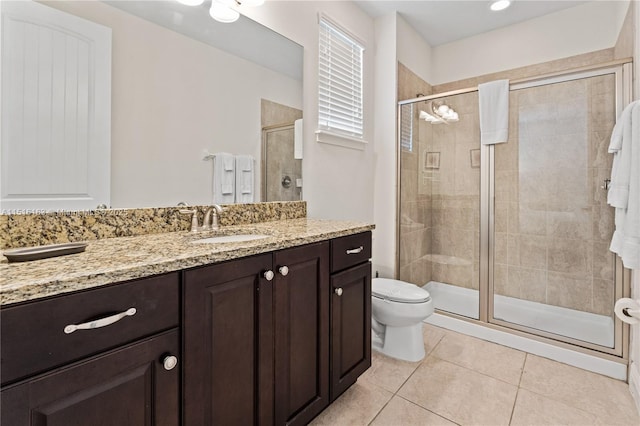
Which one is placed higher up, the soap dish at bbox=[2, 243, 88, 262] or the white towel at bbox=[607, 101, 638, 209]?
the white towel at bbox=[607, 101, 638, 209]

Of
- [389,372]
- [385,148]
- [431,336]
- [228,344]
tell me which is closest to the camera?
[228,344]

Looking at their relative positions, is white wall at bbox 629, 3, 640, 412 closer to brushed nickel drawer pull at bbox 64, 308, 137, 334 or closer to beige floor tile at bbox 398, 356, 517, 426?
beige floor tile at bbox 398, 356, 517, 426

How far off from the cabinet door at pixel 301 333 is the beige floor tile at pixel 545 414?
0.98 metres

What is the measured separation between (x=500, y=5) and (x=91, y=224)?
308cm

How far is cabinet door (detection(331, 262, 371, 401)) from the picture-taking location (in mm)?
1431

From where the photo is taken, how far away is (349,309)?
152cm

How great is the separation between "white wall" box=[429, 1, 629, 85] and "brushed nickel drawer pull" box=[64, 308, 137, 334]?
3.10 m

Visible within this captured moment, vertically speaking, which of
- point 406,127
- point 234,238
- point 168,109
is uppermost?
point 406,127

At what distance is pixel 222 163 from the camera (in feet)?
5.19

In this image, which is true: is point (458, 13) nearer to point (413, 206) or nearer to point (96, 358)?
point (413, 206)

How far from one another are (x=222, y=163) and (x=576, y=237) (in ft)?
8.75

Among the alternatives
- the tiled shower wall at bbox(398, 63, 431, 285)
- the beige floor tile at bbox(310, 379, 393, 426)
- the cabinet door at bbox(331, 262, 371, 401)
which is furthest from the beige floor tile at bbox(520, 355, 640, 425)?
the tiled shower wall at bbox(398, 63, 431, 285)

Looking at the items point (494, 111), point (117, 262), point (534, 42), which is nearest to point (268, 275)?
point (117, 262)

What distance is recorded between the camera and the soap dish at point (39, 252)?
0.80m
